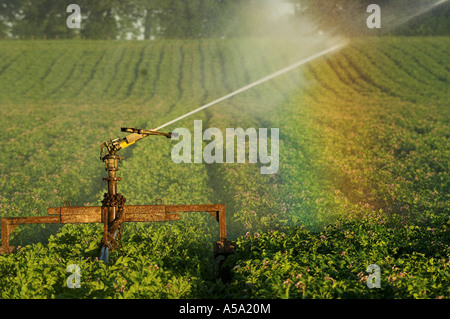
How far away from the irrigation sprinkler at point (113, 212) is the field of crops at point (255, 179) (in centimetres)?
38

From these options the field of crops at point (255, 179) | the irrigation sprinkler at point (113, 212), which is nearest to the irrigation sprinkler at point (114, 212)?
the irrigation sprinkler at point (113, 212)

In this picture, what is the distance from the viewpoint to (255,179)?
62.8ft

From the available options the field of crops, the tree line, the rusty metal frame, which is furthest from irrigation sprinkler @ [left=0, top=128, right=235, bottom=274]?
the tree line

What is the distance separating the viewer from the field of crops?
825cm

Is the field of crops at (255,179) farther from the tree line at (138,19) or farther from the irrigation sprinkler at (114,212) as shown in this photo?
the tree line at (138,19)

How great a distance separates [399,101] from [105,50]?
41.6 m

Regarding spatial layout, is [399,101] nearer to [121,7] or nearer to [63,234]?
[63,234]

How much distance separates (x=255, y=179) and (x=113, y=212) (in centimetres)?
1014

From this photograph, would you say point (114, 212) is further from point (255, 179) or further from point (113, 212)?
point (255, 179)

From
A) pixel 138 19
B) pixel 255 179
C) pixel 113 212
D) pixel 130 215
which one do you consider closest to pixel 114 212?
pixel 113 212

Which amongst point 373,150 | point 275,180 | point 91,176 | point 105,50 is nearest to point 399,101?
point 373,150

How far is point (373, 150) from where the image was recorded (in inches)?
935

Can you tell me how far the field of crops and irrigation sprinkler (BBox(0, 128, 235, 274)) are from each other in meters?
0.38

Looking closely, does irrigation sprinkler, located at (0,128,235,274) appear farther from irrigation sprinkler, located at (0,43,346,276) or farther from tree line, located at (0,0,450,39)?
tree line, located at (0,0,450,39)
